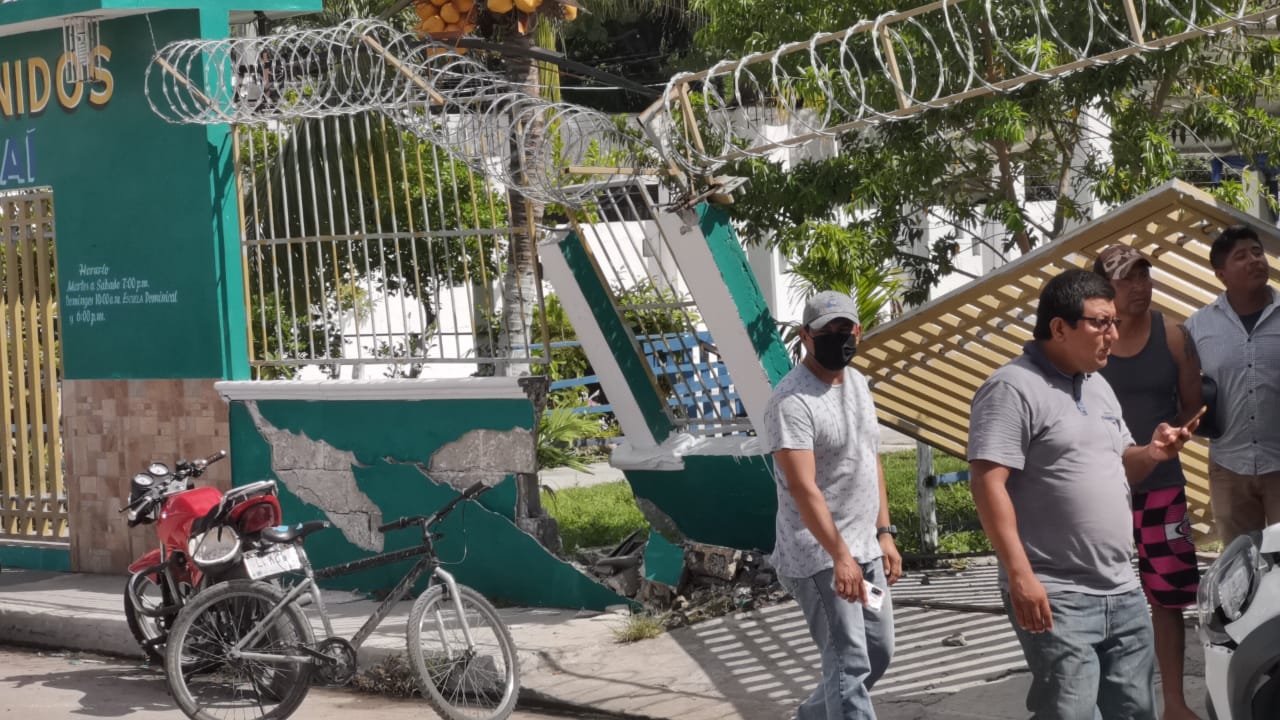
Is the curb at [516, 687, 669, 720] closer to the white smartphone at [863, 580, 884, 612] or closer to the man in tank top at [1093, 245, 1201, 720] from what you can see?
the white smartphone at [863, 580, 884, 612]

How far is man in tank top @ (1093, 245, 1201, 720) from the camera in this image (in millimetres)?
5289

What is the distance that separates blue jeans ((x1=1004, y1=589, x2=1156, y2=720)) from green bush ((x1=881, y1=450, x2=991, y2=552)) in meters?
3.79

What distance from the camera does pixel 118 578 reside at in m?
10.1

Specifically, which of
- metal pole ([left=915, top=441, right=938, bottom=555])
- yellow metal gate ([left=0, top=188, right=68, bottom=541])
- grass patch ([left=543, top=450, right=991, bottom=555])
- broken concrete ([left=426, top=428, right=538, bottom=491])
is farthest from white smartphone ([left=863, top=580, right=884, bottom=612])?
yellow metal gate ([left=0, top=188, right=68, bottom=541])

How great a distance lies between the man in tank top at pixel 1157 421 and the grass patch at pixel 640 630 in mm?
2741

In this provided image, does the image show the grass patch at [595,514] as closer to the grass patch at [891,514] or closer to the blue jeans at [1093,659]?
the grass patch at [891,514]

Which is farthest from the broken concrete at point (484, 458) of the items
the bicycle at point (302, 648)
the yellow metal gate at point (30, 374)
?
the yellow metal gate at point (30, 374)

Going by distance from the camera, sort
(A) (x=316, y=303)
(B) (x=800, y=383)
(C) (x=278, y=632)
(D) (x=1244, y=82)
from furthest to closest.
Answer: (A) (x=316, y=303)
(D) (x=1244, y=82)
(C) (x=278, y=632)
(B) (x=800, y=383)

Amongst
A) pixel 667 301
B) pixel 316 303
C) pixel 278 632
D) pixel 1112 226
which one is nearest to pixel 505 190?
pixel 667 301

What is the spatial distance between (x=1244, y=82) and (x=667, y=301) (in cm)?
310

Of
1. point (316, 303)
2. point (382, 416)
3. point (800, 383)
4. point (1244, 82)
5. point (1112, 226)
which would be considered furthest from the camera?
point (316, 303)

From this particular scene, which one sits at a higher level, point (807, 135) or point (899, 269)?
point (807, 135)

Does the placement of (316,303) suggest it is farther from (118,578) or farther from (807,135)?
→ (807,135)

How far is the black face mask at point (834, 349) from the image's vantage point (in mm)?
4957
